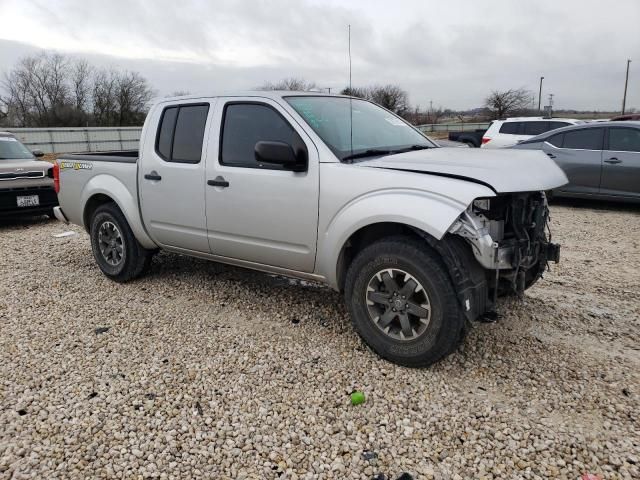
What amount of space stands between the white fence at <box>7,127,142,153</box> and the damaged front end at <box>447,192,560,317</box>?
24.0 metres

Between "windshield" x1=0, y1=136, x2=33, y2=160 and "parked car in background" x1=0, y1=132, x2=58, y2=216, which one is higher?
"windshield" x1=0, y1=136, x2=33, y2=160

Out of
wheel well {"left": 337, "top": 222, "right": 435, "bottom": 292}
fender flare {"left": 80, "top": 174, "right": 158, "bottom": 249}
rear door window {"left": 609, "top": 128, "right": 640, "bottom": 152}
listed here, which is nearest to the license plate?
fender flare {"left": 80, "top": 174, "right": 158, "bottom": 249}

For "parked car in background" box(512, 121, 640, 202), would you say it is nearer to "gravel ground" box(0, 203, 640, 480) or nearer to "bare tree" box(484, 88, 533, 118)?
"gravel ground" box(0, 203, 640, 480)

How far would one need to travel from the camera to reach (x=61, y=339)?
397cm

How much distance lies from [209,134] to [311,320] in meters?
1.83

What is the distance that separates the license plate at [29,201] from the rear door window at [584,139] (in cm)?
934

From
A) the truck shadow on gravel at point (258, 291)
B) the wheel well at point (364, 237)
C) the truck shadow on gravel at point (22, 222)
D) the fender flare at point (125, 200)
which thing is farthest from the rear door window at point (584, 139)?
the truck shadow on gravel at point (22, 222)

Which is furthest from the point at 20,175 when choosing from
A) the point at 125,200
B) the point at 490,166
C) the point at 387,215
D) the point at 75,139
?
the point at 75,139

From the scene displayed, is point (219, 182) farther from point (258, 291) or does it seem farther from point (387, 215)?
point (387, 215)

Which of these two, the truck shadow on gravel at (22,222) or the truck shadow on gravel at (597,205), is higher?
the truck shadow on gravel at (597,205)

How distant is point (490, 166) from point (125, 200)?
11.5 feet

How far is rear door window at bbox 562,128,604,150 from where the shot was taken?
859cm

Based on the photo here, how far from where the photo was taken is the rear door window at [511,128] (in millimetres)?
12656

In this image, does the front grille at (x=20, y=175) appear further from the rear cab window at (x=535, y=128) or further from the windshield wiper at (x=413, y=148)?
the rear cab window at (x=535, y=128)
